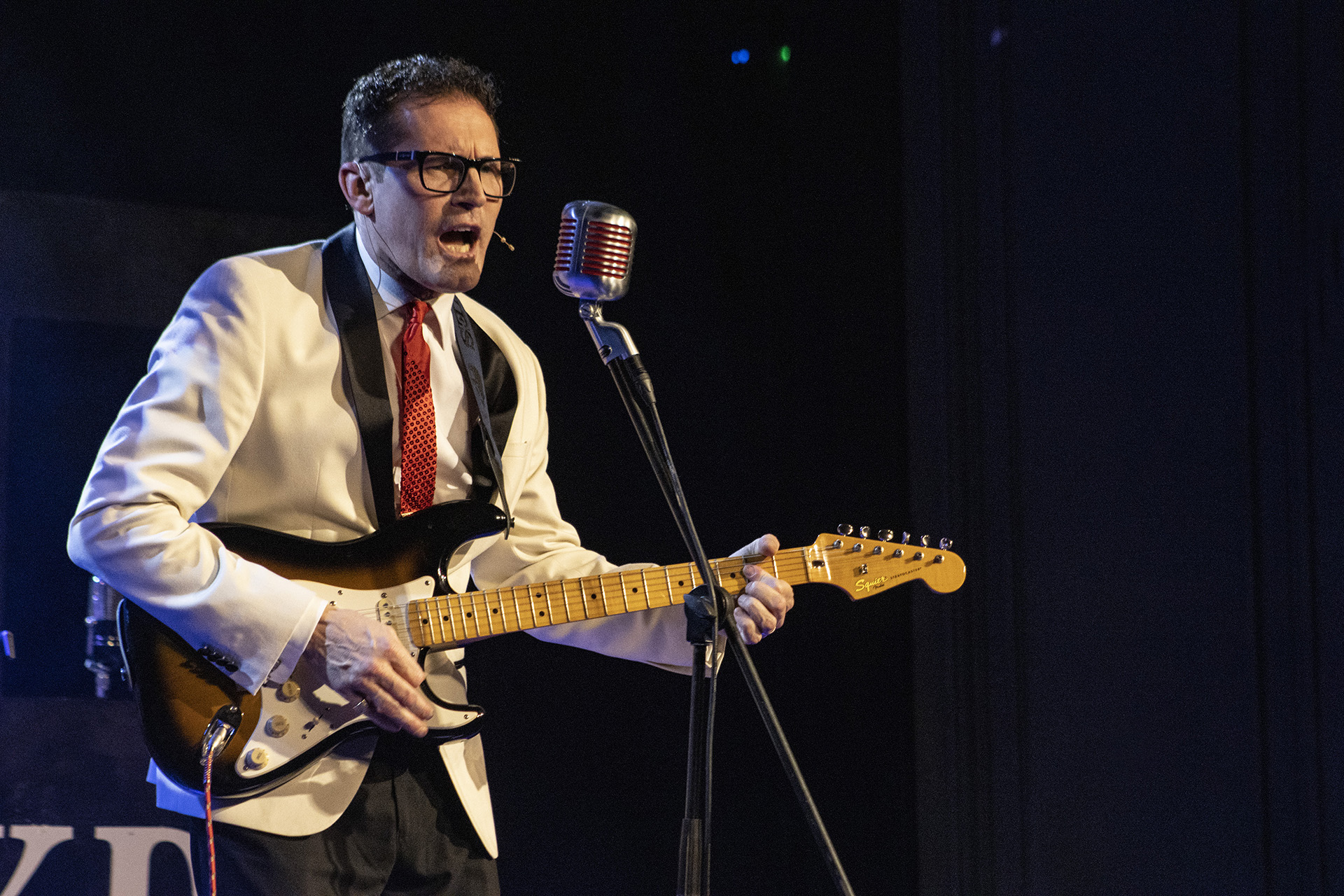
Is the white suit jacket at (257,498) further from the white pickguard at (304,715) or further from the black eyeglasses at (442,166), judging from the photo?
the black eyeglasses at (442,166)

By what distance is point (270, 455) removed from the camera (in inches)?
72.7

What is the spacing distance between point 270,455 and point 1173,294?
2247 mm

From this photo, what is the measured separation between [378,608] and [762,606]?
651 millimetres

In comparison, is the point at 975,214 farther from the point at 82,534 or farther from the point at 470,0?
the point at 82,534

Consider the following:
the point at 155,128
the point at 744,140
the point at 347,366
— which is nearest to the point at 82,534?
the point at 347,366

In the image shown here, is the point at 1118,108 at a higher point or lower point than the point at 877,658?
higher

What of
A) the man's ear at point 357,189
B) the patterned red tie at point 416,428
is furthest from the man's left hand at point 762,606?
the man's ear at point 357,189

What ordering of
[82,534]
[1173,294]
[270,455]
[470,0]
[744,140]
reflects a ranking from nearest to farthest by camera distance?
[82,534] → [270,455] → [1173,294] → [470,0] → [744,140]

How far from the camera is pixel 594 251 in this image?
1.39 m

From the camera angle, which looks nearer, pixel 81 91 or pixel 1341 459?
pixel 1341 459

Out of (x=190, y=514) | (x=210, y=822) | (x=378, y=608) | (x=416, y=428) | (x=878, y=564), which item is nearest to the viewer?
(x=210, y=822)

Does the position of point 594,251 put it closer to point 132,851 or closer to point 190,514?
point 190,514

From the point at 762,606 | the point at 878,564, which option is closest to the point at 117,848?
the point at 762,606

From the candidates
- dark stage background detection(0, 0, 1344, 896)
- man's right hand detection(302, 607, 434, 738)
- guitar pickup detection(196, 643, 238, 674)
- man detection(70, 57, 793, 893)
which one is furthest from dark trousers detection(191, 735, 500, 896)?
dark stage background detection(0, 0, 1344, 896)
